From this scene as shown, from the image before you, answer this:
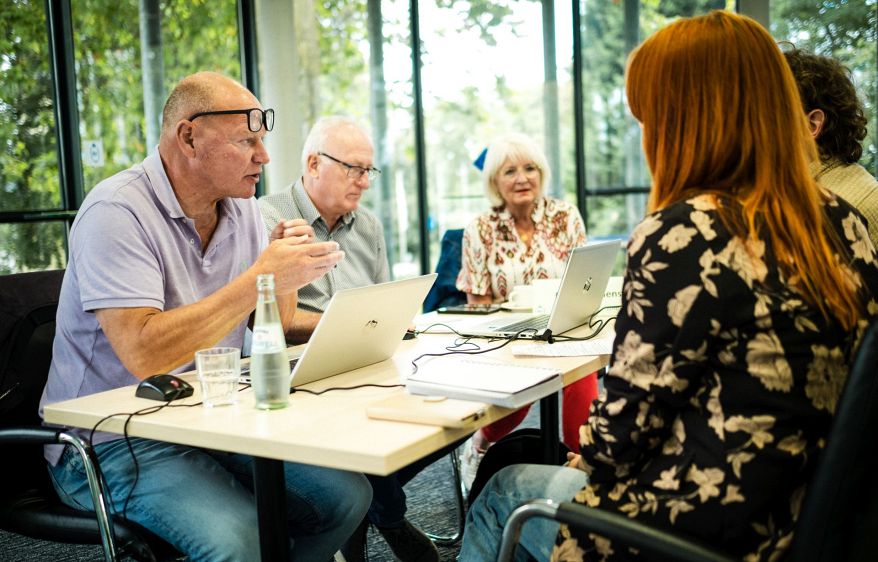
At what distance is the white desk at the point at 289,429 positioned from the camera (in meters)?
1.21

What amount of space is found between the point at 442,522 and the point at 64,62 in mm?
2784

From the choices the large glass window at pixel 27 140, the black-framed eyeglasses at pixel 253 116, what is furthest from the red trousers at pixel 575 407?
the large glass window at pixel 27 140

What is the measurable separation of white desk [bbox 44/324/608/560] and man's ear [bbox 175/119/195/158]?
0.55 metres

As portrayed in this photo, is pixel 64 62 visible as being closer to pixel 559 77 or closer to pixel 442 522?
pixel 442 522

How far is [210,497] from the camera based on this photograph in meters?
1.61

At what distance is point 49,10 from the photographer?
391cm

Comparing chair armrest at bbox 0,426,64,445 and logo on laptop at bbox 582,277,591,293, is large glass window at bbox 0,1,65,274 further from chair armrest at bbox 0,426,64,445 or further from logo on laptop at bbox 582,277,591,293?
logo on laptop at bbox 582,277,591,293

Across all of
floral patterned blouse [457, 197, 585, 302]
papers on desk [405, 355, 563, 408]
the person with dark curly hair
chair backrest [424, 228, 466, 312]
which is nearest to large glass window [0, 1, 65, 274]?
chair backrest [424, 228, 466, 312]

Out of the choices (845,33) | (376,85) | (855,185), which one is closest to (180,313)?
(855,185)

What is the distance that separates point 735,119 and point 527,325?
1079 mm

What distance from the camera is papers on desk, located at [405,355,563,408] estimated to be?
1359 millimetres

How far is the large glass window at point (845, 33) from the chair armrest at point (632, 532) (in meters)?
5.02

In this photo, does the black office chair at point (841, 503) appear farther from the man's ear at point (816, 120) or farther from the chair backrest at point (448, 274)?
the chair backrest at point (448, 274)

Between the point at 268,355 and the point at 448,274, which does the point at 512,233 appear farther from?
the point at 268,355
